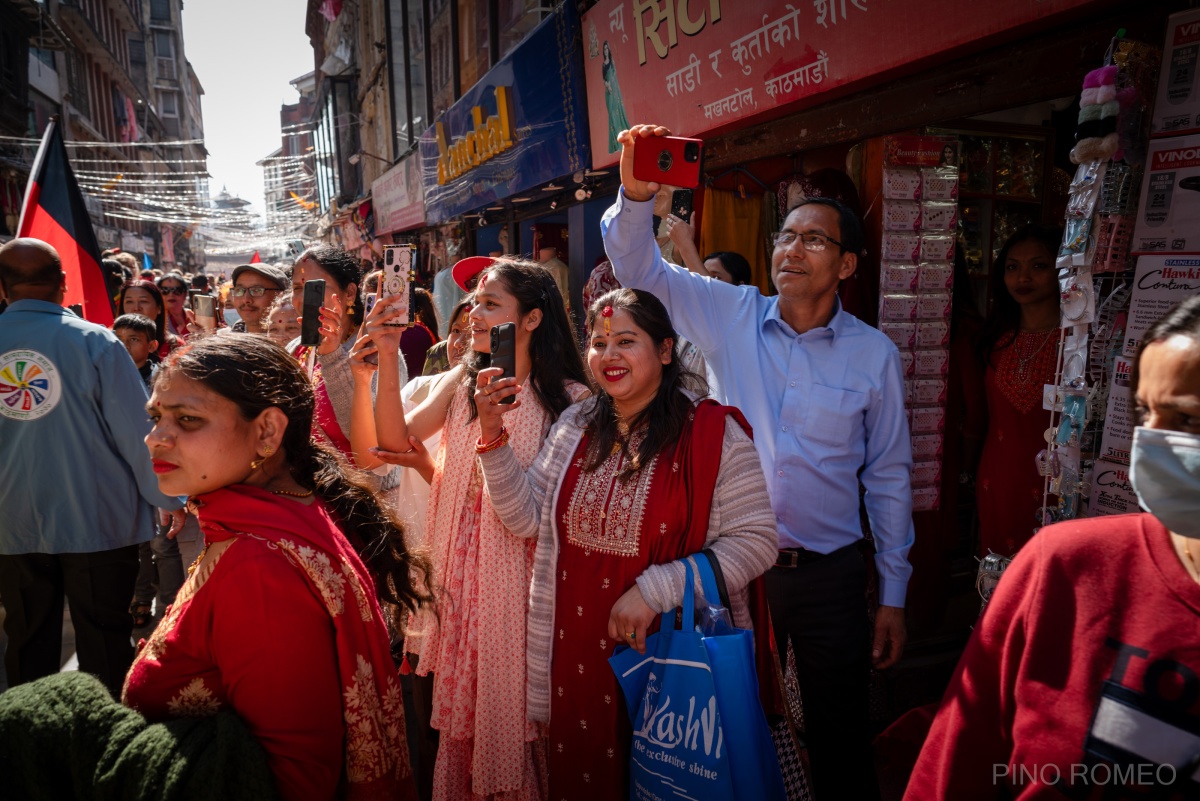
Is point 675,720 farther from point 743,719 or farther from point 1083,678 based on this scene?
point 1083,678

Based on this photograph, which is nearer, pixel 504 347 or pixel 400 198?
pixel 504 347

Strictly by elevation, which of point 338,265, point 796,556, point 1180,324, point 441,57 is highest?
point 441,57

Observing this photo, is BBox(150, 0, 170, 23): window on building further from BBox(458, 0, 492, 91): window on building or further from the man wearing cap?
the man wearing cap

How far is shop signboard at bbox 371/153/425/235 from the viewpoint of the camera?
11508mm

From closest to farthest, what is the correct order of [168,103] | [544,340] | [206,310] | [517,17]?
[544,340]
[206,310]
[517,17]
[168,103]

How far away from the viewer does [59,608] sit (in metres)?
2.82

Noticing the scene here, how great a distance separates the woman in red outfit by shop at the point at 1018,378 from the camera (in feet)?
8.61

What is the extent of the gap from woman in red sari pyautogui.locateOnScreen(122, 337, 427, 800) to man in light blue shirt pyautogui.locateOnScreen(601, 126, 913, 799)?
4.13 ft

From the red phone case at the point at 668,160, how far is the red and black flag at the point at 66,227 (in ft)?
10.9

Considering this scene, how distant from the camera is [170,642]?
1242 millimetres

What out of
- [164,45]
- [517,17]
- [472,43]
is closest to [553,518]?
[517,17]

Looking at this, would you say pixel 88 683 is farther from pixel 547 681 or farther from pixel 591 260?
pixel 591 260

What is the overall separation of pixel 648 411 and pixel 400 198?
12140mm

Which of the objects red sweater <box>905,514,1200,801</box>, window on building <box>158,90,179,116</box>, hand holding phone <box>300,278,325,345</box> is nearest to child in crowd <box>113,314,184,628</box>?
hand holding phone <box>300,278,325,345</box>
